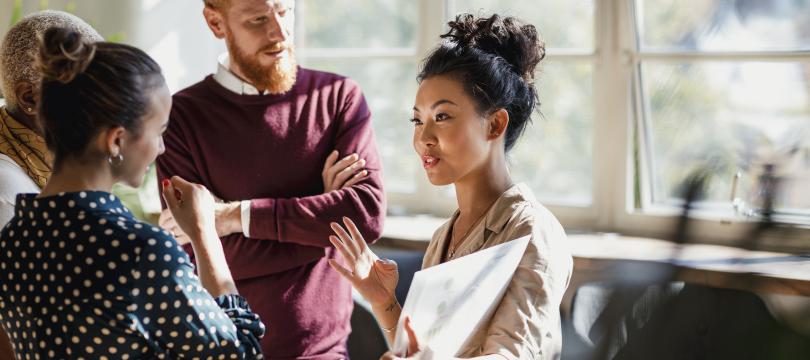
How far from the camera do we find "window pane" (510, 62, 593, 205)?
3260 millimetres

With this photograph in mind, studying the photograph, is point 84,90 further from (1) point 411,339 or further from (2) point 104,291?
(1) point 411,339

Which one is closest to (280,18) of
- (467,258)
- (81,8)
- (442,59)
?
(442,59)

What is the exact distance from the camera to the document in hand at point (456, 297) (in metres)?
1.09

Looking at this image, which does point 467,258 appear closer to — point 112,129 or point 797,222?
point 112,129

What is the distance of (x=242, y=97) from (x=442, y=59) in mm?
662

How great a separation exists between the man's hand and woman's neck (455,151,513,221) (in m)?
0.46

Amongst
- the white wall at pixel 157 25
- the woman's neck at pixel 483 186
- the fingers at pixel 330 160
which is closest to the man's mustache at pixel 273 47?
the fingers at pixel 330 160

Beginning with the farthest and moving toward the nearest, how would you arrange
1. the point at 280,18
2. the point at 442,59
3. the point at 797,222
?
the point at 280,18, the point at 442,59, the point at 797,222

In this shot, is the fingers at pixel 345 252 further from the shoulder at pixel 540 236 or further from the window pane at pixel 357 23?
the window pane at pixel 357 23

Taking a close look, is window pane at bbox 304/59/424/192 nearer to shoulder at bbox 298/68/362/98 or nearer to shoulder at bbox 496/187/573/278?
shoulder at bbox 298/68/362/98

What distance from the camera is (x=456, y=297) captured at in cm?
114

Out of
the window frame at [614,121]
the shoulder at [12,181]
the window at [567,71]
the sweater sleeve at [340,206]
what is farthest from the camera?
the window frame at [614,121]

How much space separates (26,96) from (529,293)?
3.39 feet

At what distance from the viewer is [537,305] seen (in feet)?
4.03
